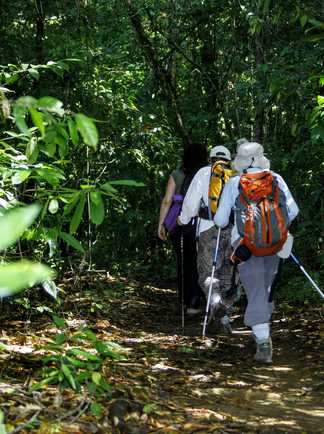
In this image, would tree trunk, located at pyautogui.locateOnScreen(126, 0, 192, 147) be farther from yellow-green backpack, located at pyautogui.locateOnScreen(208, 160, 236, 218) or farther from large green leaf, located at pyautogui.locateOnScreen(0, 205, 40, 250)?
large green leaf, located at pyautogui.locateOnScreen(0, 205, 40, 250)

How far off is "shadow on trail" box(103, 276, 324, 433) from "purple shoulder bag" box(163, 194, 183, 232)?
3.99 ft

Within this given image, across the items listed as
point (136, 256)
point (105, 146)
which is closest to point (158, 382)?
point (105, 146)

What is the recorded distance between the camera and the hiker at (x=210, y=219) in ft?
23.4

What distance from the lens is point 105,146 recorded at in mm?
10086

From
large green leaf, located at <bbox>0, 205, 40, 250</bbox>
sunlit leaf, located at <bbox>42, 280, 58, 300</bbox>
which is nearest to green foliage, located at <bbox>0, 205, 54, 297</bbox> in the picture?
large green leaf, located at <bbox>0, 205, 40, 250</bbox>

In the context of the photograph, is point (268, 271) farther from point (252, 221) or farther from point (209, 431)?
point (209, 431)

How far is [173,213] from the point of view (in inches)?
321

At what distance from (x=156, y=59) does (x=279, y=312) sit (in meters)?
5.79

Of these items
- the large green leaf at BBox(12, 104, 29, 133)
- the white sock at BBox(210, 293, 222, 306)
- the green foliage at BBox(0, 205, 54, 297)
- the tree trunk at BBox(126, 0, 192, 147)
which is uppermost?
the tree trunk at BBox(126, 0, 192, 147)

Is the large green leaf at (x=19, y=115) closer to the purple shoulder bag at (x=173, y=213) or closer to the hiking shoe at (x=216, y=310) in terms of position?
the hiking shoe at (x=216, y=310)

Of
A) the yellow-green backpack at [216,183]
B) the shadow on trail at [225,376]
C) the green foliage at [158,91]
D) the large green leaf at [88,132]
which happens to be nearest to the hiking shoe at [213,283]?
the shadow on trail at [225,376]

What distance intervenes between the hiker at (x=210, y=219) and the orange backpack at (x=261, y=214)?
1530 mm

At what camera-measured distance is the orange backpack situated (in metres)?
5.46

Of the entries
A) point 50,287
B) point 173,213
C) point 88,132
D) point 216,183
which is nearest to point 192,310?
point 173,213
